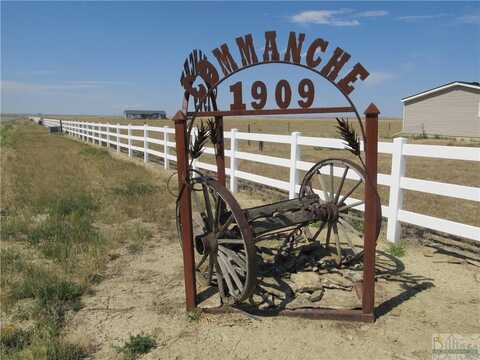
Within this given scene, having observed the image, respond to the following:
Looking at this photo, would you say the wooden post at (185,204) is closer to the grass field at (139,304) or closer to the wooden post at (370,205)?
the grass field at (139,304)

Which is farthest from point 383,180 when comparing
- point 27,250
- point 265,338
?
Result: point 27,250

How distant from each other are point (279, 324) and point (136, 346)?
4.03ft

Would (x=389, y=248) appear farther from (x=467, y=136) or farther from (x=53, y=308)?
(x=467, y=136)

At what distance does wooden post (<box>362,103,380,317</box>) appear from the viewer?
3.17 meters

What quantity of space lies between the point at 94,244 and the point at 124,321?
2.08 m

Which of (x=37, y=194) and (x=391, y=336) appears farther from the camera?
(x=37, y=194)

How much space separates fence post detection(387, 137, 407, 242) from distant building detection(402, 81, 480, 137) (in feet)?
73.9

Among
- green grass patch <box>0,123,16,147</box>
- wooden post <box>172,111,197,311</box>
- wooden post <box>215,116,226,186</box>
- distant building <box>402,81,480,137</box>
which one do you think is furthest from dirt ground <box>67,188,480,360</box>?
distant building <box>402,81,480,137</box>

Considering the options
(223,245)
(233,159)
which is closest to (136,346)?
(223,245)

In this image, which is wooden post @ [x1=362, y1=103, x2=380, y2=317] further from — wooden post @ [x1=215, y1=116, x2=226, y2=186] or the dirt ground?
wooden post @ [x1=215, y1=116, x2=226, y2=186]

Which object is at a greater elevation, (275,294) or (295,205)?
(295,205)

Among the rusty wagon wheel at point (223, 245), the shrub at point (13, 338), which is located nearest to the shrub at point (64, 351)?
the shrub at point (13, 338)

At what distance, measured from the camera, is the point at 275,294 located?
12.7 ft

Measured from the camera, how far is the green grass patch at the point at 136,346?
3020 millimetres
